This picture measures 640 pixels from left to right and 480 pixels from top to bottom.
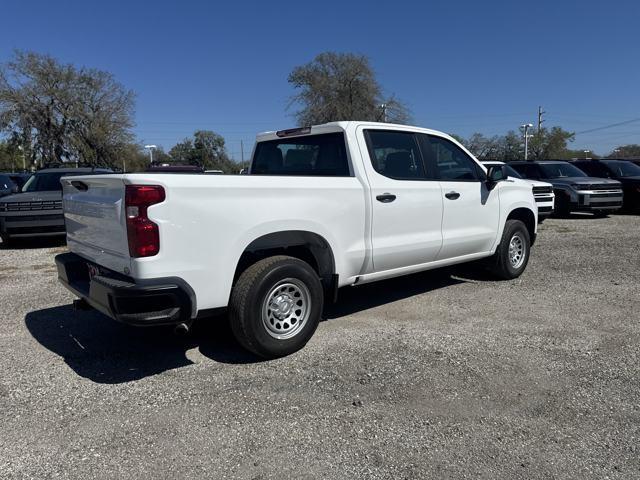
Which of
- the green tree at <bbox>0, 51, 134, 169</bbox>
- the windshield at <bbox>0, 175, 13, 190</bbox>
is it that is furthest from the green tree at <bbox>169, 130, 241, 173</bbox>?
the windshield at <bbox>0, 175, 13, 190</bbox>

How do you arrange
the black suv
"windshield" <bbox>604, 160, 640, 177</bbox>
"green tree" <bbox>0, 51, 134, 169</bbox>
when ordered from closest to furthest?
the black suv < "windshield" <bbox>604, 160, 640, 177</bbox> < "green tree" <bbox>0, 51, 134, 169</bbox>

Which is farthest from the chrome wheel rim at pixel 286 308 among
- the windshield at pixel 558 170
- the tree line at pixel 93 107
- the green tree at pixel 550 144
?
the green tree at pixel 550 144

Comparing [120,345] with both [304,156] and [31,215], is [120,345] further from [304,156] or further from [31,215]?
[31,215]

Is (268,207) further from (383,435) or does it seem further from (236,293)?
(383,435)

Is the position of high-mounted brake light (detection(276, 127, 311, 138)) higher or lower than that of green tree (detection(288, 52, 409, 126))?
lower

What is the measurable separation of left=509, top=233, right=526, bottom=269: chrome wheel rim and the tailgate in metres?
5.17

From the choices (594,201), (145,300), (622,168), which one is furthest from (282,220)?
(622,168)

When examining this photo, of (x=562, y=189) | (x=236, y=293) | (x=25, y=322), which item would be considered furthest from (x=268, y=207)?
(x=562, y=189)

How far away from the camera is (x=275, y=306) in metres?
4.24

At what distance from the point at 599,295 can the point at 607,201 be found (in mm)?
9817

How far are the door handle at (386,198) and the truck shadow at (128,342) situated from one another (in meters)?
1.41

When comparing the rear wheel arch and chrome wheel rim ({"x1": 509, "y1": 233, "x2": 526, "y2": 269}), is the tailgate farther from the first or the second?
chrome wheel rim ({"x1": 509, "y1": 233, "x2": 526, "y2": 269})

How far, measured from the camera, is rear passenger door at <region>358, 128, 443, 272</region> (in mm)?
4953

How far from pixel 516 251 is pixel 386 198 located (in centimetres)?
306
